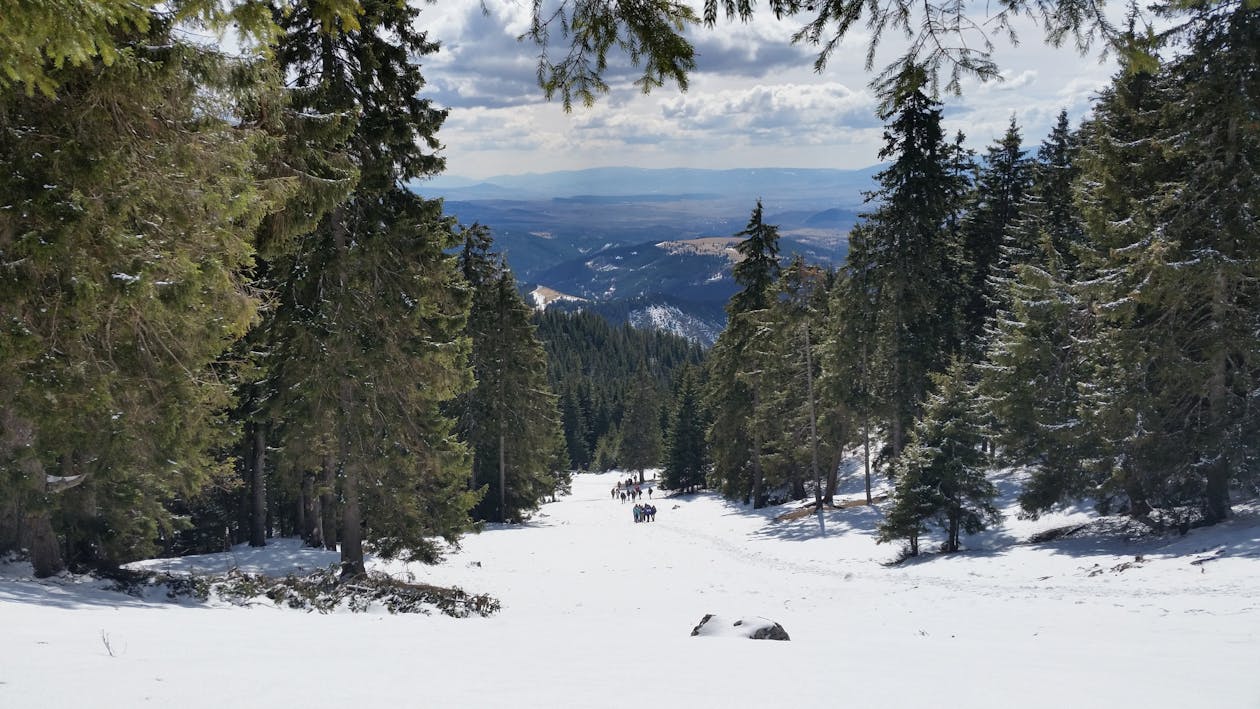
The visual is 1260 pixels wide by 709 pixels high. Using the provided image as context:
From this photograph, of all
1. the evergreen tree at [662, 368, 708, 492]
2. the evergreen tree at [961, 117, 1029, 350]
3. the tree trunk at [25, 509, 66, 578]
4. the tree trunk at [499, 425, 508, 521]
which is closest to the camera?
the tree trunk at [25, 509, 66, 578]

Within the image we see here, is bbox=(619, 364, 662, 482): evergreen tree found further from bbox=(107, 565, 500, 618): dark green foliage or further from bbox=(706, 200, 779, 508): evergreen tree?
bbox=(107, 565, 500, 618): dark green foliage

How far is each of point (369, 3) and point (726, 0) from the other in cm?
875

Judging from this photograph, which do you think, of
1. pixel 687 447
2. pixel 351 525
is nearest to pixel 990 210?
pixel 687 447

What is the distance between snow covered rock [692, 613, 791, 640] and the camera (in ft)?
28.1

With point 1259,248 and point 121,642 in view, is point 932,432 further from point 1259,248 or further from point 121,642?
point 121,642

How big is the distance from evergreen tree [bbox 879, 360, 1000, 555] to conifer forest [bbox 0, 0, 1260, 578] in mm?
71

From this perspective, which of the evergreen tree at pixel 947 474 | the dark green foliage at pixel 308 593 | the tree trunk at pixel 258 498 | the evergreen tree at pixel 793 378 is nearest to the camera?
the dark green foliage at pixel 308 593

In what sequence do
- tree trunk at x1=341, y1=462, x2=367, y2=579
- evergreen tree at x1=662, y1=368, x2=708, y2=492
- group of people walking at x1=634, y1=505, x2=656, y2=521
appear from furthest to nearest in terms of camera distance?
evergreen tree at x1=662, y1=368, x2=708, y2=492 → group of people walking at x1=634, y1=505, x2=656, y2=521 → tree trunk at x1=341, y1=462, x2=367, y2=579

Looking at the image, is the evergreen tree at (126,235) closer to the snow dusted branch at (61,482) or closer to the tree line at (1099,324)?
the snow dusted branch at (61,482)

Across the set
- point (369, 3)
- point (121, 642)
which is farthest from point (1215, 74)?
point (121, 642)

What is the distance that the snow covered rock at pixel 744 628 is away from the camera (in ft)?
28.1

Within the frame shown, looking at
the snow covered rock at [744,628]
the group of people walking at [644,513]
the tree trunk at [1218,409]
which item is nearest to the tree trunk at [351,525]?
the snow covered rock at [744,628]

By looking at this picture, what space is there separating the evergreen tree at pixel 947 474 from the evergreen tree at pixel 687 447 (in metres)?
31.5

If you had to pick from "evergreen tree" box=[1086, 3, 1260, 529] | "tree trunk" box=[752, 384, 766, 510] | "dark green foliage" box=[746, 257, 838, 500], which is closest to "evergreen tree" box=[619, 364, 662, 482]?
"tree trunk" box=[752, 384, 766, 510]
